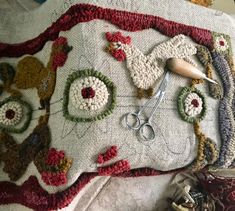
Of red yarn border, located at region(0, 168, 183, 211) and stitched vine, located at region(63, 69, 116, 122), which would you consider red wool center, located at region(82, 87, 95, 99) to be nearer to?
stitched vine, located at region(63, 69, 116, 122)

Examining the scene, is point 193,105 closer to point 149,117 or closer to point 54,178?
point 149,117

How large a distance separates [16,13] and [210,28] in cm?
39

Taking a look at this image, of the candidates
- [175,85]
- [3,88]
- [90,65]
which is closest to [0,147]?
[3,88]

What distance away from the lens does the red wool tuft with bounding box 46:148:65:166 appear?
61 cm

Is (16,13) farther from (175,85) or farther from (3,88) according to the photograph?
(175,85)

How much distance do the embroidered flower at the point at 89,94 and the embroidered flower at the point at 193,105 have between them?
5.9 inches

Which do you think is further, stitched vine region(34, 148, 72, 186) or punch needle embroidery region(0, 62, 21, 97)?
punch needle embroidery region(0, 62, 21, 97)

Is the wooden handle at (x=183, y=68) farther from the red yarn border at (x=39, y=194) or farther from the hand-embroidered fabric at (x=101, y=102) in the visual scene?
the red yarn border at (x=39, y=194)

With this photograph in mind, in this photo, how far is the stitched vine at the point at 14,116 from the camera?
685mm

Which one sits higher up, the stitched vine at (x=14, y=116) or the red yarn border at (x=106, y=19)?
the red yarn border at (x=106, y=19)

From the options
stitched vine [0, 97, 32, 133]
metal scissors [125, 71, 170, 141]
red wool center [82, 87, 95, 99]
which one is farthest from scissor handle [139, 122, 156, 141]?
stitched vine [0, 97, 32, 133]

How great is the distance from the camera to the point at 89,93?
1.99ft

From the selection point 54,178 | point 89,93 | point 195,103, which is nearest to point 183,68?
point 195,103

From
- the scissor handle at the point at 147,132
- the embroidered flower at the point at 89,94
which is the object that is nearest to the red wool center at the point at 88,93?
the embroidered flower at the point at 89,94
